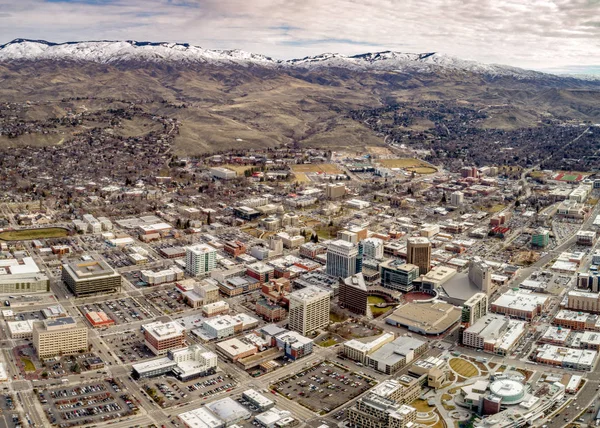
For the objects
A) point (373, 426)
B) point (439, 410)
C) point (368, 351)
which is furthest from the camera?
point (368, 351)

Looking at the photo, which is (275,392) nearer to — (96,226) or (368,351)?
(368,351)

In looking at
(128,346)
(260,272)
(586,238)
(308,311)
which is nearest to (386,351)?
(308,311)

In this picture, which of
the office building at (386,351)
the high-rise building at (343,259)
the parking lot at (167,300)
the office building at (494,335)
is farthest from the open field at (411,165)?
the office building at (386,351)

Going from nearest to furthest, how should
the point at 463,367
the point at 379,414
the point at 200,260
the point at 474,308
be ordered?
the point at 379,414 → the point at 463,367 → the point at 474,308 → the point at 200,260

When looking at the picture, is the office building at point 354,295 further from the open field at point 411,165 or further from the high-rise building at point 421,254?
the open field at point 411,165

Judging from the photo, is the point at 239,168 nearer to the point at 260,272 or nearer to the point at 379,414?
the point at 260,272

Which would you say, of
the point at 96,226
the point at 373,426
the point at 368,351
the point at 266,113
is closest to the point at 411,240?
the point at 368,351
